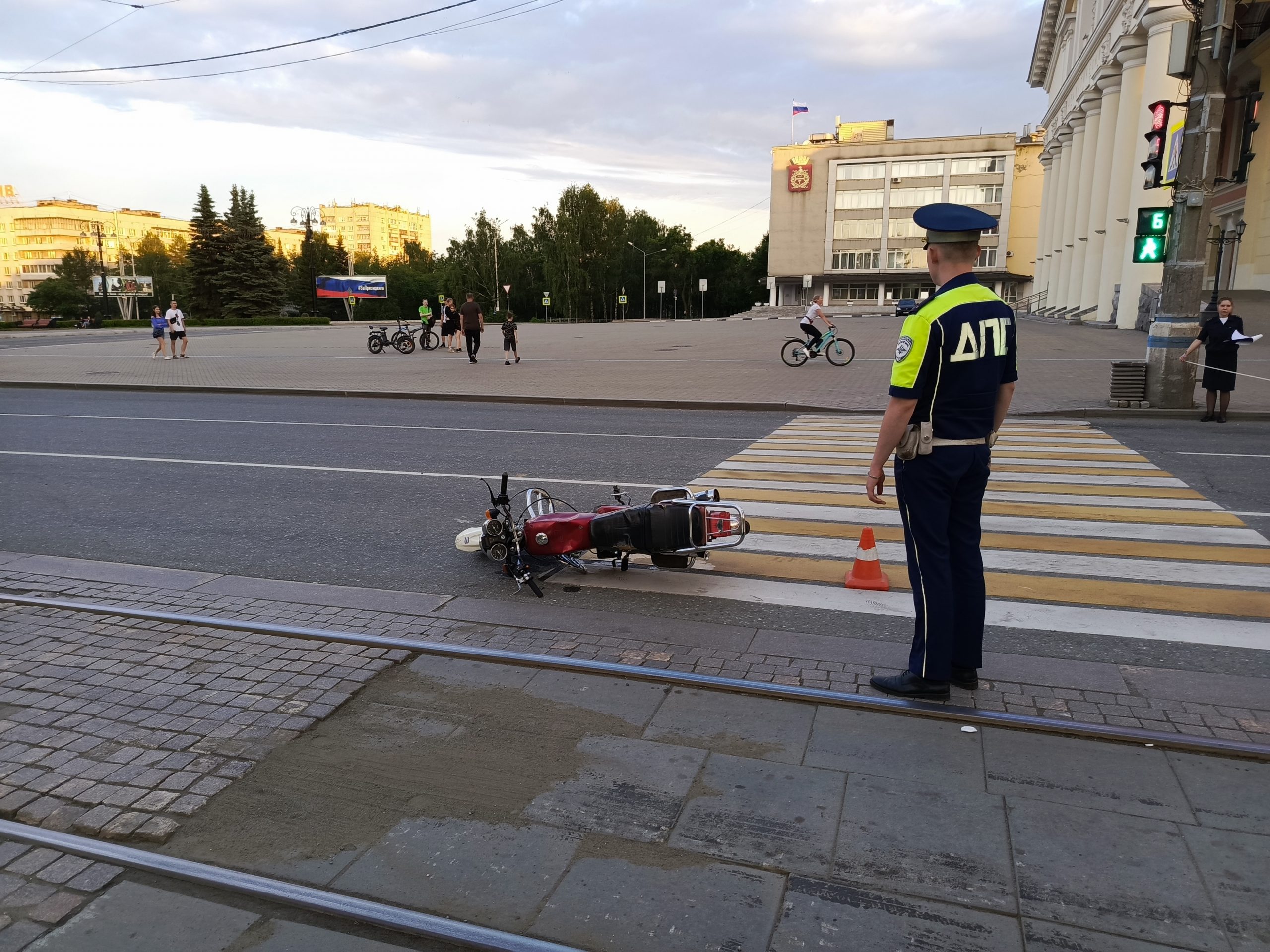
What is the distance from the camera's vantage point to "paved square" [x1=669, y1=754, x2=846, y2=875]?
2920 mm

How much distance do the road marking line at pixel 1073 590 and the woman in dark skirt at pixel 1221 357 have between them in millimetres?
9119

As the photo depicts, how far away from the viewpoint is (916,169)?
302 ft

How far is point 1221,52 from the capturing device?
1251 centimetres

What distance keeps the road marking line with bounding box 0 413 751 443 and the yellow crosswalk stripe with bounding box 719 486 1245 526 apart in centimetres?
370

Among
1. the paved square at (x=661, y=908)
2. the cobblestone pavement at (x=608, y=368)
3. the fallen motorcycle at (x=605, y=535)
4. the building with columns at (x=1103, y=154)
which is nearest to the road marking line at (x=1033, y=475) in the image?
the fallen motorcycle at (x=605, y=535)

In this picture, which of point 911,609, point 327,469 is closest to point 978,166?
point 327,469

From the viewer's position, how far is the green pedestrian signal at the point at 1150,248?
13.0 metres

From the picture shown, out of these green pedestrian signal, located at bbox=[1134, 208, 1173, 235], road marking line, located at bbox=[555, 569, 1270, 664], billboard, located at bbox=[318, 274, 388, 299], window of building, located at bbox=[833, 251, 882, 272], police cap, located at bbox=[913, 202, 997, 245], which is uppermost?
window of building, located at bbox=[833, 251, 882, 272]

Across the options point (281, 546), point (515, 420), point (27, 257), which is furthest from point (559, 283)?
point (27, 257)

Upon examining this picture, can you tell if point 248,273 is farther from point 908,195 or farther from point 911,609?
point 911,609

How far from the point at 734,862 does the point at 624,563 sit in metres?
3.17

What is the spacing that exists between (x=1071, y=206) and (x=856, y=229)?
49186mm

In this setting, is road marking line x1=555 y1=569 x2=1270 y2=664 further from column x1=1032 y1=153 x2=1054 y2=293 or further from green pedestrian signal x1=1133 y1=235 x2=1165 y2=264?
column x1=1032 y1=153 x2=1054 y2=293

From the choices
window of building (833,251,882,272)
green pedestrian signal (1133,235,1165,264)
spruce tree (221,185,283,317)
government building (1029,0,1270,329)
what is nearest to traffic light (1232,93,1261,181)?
green pedestrian signal (1133,235,1165,264)
